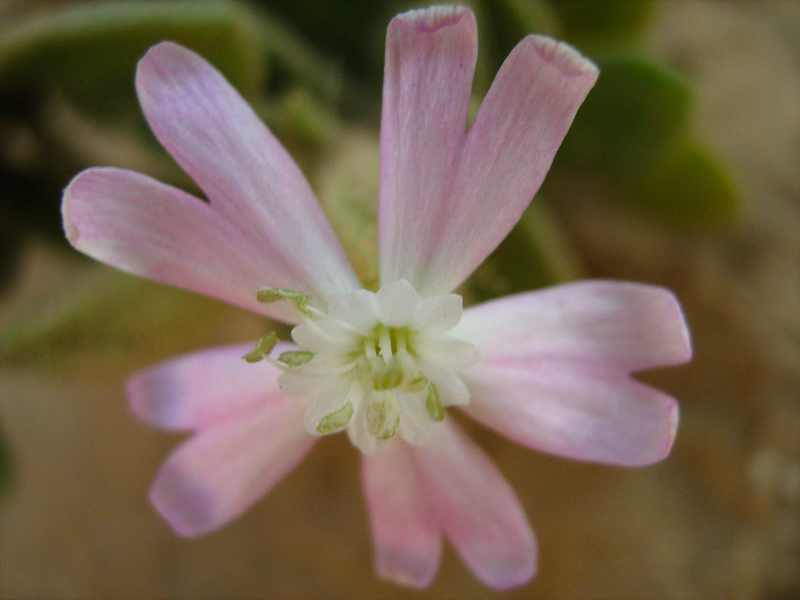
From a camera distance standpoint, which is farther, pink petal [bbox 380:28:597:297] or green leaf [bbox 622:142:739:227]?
green leaf [bbox 622:142:739:227]

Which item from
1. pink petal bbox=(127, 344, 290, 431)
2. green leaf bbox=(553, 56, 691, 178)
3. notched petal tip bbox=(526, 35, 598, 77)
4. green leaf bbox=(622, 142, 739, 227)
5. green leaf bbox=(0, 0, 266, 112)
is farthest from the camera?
green leaf bbox=(622, 142, 739, 227)

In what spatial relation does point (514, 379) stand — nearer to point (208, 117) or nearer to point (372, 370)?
point (372, 370)

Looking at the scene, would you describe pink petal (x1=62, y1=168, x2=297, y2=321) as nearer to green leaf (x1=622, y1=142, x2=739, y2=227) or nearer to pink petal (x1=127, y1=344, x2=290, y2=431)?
pink petal (x1=127, y1=344, x2=290, y2=431)

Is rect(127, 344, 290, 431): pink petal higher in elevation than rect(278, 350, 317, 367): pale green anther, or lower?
lower

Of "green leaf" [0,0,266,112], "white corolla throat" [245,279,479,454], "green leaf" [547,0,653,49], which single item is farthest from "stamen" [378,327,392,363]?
"green leaf" [547,0,653,49]

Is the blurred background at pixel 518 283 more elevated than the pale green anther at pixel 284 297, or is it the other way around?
the pale green anther at pixel 284 297

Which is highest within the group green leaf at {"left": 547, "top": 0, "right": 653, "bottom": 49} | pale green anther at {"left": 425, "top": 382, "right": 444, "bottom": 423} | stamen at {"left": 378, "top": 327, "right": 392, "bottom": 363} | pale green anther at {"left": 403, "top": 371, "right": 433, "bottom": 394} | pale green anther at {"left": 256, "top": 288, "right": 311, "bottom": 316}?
green leaf at {"left": 547, "top": 0, "right": 653, "bottom": 49}

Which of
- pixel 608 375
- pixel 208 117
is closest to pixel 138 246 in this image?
pixel 208 117

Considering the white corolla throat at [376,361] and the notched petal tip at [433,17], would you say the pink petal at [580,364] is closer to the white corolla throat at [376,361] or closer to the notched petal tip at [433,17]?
the white corolla throat at [376,361]

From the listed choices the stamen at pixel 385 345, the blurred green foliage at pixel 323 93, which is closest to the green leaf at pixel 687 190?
the blurred green foliage at pixel 323 93
